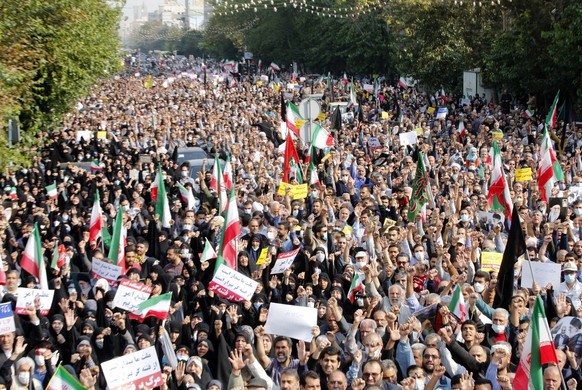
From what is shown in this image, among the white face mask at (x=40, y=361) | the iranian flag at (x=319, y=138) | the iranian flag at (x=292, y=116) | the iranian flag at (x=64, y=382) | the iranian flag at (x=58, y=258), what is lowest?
the white face mask at (x=40, y=361)

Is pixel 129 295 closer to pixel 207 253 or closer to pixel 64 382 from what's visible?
pixel 207 253

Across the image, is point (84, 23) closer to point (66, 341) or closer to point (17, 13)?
point (17, 13)

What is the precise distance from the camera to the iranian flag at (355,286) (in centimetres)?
1125

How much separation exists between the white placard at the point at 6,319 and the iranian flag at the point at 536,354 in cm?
441

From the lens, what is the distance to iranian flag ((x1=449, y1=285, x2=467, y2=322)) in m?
10.0

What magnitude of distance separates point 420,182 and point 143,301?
600 cm

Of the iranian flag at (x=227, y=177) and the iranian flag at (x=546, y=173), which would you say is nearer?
the iranian flag at (x=546, y=173)

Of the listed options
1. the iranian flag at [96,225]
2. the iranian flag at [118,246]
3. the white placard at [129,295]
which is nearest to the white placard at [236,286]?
the white placard at [129,295]

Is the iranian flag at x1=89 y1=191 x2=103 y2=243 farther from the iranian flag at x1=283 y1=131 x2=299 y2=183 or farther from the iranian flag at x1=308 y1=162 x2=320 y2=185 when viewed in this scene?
the iranian flag at x1=308 y1=162 x2=320 y2=185

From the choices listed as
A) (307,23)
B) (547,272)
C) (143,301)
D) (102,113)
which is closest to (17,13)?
(143,301)

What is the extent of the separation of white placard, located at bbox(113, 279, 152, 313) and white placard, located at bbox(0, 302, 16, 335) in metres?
1.13

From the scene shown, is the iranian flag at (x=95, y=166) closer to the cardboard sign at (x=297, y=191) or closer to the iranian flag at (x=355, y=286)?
the cardboard sign at (x=297, y=191)

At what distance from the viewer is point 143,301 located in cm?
1088

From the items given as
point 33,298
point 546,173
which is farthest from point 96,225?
point 546,173
